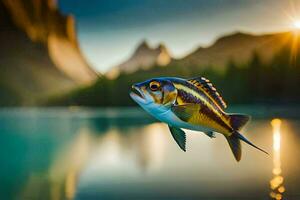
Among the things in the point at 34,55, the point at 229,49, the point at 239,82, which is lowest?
the point at 239,82

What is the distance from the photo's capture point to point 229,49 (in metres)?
2.38

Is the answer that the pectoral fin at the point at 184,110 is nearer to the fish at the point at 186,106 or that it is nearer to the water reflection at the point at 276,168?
the fish at the point at 186,106

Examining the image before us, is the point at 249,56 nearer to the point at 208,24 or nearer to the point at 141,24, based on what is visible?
the point at 208,24

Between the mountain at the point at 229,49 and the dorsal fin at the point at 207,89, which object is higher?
the mountain at the point at 229,49

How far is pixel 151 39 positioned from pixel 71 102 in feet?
2.02

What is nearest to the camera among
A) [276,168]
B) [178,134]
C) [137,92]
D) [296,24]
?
[137,92]

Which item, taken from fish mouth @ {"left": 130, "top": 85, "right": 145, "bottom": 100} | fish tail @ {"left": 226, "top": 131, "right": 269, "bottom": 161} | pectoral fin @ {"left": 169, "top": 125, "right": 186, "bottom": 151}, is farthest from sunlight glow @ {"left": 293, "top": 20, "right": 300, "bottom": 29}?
fish mouth @ {"left": 130, "top": 85, "right": 145, "bottom": 100}

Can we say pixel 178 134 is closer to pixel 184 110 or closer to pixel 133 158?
pixel 184 110

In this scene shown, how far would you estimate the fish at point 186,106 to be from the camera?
0.96 meters

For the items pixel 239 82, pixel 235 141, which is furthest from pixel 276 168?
pixel 235 141

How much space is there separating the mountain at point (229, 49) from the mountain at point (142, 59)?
0.30 feet

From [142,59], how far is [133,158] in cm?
66

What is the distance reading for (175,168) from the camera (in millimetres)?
2584

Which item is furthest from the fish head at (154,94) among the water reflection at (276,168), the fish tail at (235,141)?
the water reflection at (276,168)
